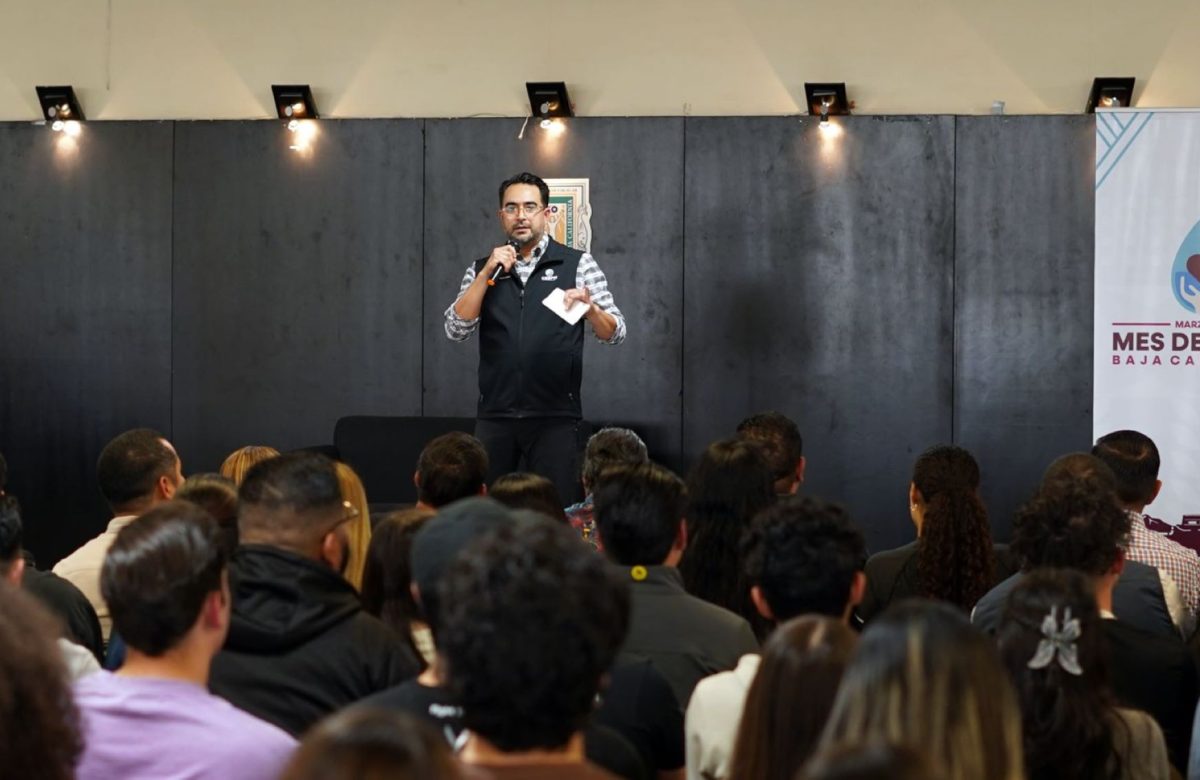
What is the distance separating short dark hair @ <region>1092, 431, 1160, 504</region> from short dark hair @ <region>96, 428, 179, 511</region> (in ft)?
9.12

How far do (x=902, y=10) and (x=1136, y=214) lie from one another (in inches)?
62.9

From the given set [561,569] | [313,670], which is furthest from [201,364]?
[561,569]

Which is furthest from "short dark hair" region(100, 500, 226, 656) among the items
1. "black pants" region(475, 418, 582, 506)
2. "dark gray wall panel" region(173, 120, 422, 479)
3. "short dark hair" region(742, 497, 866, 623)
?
"dark gray wall panel" region(173, 120, 422, 479)

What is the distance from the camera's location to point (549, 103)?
8.00m

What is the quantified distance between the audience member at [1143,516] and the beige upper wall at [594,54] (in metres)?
3.53

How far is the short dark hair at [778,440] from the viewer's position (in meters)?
5.08

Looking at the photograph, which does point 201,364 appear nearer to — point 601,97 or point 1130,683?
point 601,97

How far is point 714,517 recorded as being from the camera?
12.3 ft

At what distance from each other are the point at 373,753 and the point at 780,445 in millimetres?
4015

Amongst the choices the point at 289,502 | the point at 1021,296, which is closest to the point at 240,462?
the point at 289,502

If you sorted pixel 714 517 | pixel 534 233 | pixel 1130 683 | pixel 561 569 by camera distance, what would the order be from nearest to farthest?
pixel 561 569
pixel 1130 683
pixel 714 517
pixel 534 233

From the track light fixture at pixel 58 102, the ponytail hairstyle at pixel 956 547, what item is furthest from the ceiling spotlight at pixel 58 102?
the ponytail hairstyle at pixel 956 547

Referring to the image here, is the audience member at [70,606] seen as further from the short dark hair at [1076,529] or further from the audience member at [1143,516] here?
the audience member at [1143,516]

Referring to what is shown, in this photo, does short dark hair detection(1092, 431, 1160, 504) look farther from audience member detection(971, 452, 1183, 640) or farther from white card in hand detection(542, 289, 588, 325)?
white card in hand detection(542, 289, 588, 325)
